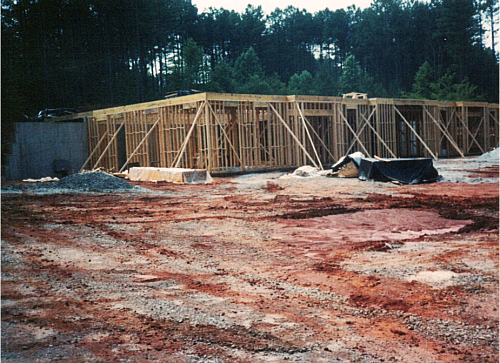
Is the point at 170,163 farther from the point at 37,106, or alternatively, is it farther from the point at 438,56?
the point at 438,56

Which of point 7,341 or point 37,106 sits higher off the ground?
point 37,106

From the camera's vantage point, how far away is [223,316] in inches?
180

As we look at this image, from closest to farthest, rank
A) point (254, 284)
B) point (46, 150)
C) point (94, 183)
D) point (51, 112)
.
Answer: point (254, 284)
point (94, 183)
point (46, 150)
point (51, 112)

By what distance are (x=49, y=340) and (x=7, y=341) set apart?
13.4 inches

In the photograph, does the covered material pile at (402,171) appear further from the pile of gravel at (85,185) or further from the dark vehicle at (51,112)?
the dark vehicle at (51,112)

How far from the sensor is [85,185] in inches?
637

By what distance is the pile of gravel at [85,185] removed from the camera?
51.5 feet

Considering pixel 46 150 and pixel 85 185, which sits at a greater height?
pixel 46 150

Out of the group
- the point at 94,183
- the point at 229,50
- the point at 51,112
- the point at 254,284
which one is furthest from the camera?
the point at 229,50

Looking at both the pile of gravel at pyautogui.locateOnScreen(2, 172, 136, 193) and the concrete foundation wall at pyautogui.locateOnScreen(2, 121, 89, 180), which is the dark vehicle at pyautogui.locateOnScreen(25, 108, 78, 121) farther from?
the pile of gravel at pyautogui.locateOnScreen(2, 172, 136, 193)

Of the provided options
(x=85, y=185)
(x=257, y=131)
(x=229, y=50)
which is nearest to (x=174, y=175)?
(x=85, y=185)

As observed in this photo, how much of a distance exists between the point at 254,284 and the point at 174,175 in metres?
13.3

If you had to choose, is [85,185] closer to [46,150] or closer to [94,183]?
[94,183]

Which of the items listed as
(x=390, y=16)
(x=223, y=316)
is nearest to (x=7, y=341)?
(x=223, y=316)
